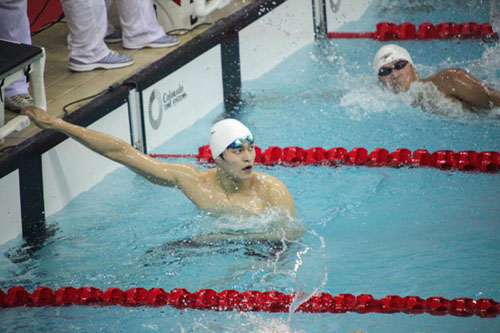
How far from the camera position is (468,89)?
491 centimetres

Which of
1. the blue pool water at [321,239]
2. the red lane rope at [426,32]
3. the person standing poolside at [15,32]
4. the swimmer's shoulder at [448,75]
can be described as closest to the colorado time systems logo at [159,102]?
the blue pool water at [321,239]

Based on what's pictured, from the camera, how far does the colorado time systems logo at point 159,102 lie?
198 inches

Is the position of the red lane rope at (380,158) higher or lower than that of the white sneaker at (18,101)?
lower

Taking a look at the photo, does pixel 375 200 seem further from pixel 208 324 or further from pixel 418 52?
pixel 418 52

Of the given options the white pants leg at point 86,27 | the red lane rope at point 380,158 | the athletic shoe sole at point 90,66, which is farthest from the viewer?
→ the athletic shoe sole at point 90,66

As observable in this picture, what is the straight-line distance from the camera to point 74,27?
15.4 feet

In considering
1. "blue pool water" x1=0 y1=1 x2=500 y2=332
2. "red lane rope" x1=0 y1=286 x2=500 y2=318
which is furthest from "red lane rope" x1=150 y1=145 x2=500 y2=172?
"red lane rope" x1=0 y1=286 x2=500 y2=318

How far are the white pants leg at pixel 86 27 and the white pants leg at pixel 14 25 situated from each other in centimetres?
40

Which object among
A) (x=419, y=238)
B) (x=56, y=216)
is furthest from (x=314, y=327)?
(x=56, y=216)

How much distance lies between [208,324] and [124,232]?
1.01 metres

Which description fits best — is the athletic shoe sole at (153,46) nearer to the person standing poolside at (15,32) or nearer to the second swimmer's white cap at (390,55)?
the person standing poolside at (15,32)

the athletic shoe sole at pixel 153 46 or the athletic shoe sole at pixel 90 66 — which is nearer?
the athletic shoe sole at pixel 90 66

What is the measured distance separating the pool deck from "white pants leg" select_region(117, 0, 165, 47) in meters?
0.08

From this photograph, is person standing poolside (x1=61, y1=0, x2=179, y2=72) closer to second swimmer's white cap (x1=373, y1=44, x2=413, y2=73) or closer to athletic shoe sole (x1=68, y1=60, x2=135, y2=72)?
athletic shoe sole (x1=68, y1=60, x2=135, y2=72)
